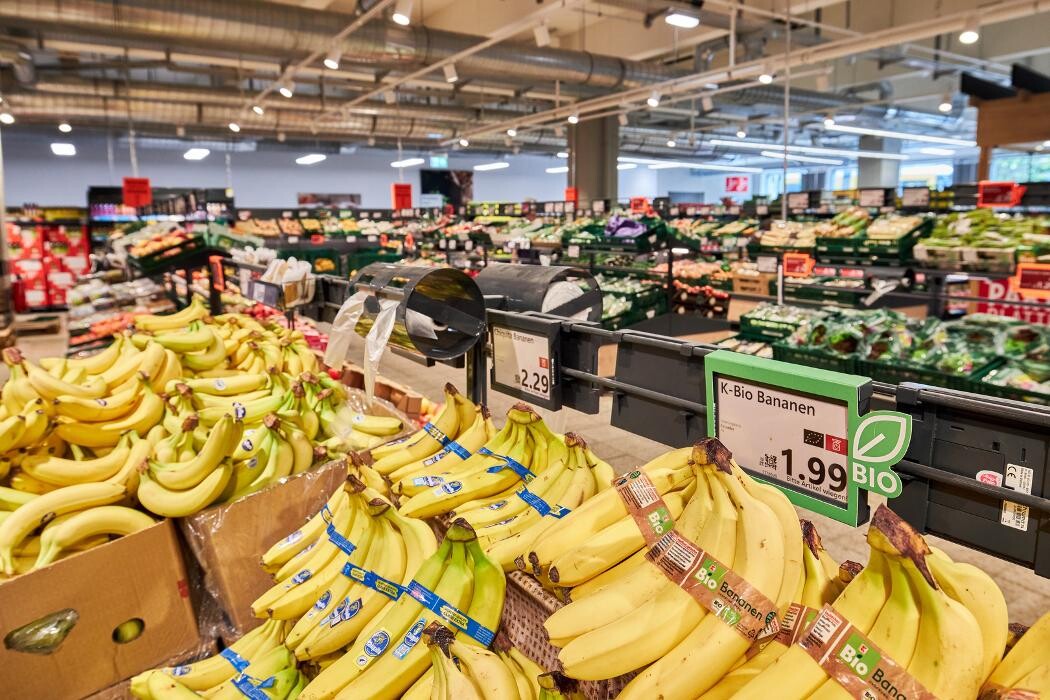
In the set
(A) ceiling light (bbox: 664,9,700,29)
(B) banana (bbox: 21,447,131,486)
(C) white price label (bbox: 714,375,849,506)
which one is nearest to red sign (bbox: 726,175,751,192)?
(A) ceiling light (bbox: 664,9,700,29)

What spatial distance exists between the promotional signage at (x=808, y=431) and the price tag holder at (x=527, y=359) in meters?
0.47

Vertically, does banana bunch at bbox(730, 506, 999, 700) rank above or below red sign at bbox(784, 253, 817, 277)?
below

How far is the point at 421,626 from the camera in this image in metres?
1.21

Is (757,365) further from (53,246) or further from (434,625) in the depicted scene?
(53,246)

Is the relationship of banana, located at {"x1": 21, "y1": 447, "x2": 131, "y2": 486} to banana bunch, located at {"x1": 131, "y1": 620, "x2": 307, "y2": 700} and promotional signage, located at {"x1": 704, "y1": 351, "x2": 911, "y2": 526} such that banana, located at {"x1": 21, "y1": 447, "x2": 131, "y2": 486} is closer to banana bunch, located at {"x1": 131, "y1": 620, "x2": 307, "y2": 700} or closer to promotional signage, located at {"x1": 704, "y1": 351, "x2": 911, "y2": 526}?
banana bunch, located at {"x1": 131, "y1": 620, "x2": 307, "y2": 700}

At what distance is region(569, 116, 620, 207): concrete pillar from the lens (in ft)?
46.2

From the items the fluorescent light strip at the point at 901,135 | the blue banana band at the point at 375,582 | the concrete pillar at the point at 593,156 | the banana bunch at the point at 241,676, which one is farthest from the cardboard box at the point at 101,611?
the concrete pillar at the point at 593,156

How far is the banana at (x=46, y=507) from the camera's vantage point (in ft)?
5.85

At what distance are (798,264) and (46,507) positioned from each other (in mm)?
5155

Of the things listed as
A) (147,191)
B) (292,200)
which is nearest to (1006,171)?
(292,200)

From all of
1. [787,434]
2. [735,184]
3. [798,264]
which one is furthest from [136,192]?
[735,184]

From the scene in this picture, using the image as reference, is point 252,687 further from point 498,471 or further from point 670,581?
point 670,581

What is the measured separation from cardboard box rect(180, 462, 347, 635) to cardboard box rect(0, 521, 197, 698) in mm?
103

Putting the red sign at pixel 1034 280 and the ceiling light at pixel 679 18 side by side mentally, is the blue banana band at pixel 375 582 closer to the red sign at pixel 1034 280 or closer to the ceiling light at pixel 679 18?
the red sign at pixel 1034 280
